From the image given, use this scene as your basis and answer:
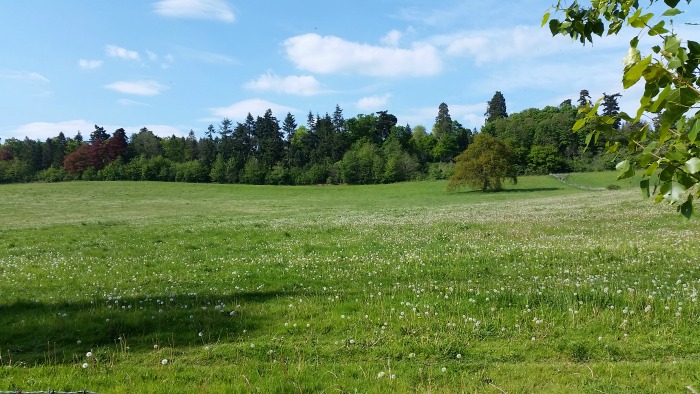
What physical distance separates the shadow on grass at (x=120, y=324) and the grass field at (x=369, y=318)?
48 millimetres

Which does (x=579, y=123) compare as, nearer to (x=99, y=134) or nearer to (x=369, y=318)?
(x=369, y=318)

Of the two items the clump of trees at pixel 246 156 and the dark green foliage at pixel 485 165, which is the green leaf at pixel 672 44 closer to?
the dark green foliage at pixel 485 165

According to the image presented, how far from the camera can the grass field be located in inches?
248

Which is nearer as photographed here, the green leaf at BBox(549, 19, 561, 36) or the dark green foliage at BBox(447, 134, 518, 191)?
the green leaf at BBox(549, 19, 561, 36)

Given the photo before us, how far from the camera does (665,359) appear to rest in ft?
22.1

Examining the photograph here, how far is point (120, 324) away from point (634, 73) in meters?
9.86

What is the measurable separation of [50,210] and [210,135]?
393 feet

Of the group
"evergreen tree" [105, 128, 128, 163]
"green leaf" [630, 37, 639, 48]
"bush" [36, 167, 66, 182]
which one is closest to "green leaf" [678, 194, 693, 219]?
"green leaf" [630, 37, 639, 48]

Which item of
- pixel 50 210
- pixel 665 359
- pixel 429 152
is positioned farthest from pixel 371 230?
pixel 429 152

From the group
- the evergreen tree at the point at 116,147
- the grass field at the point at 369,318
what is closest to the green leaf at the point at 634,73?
the grass field at the point at 369,318

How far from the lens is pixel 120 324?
30.7 ft

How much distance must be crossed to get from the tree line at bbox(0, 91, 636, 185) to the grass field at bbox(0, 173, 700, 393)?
11166cm

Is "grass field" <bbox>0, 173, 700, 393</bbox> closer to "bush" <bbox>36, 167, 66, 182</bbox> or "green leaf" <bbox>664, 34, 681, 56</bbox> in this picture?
"green leaf" <bbox>664, 34, 681, 56</bbox>

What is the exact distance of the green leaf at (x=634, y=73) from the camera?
8.07 feet
